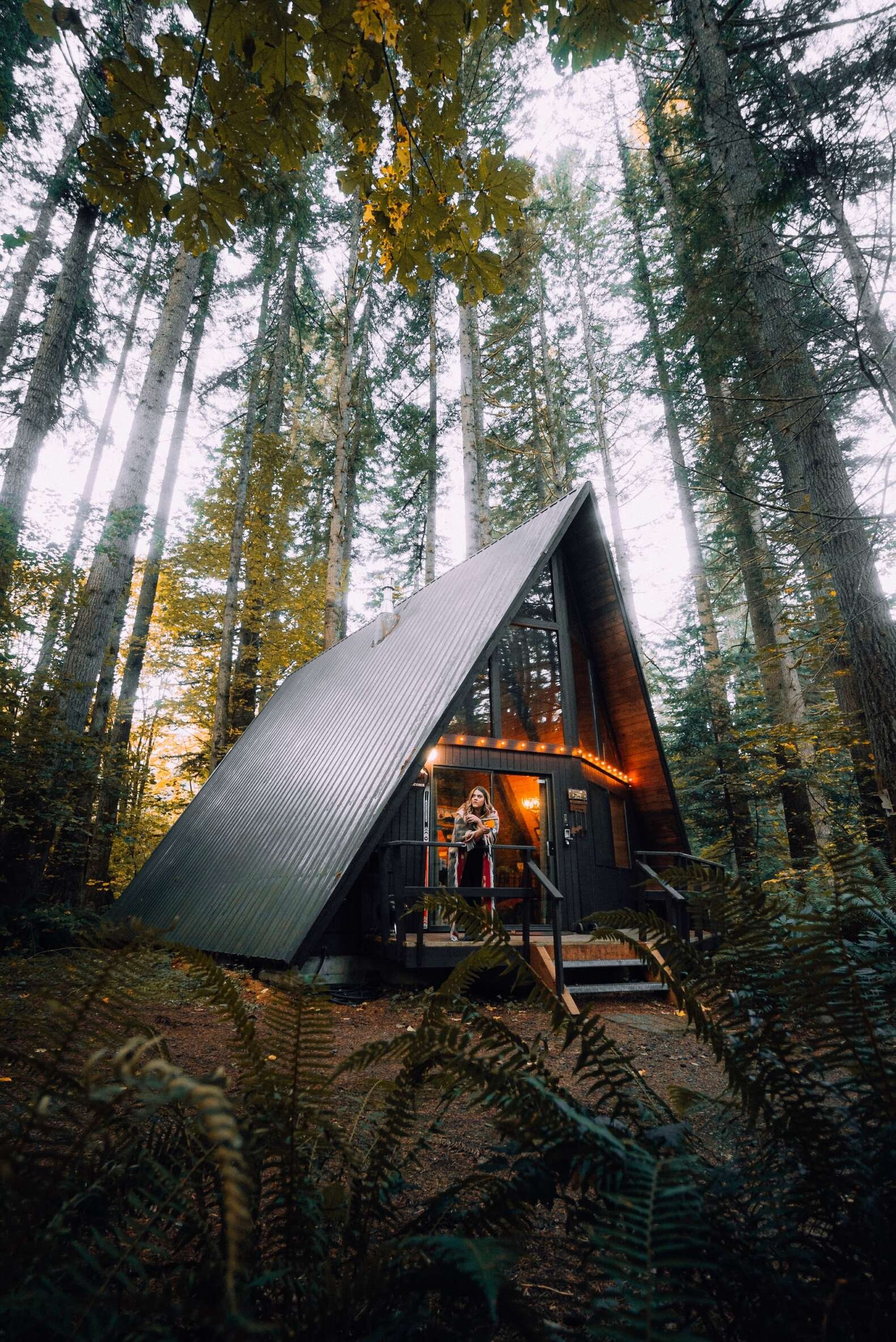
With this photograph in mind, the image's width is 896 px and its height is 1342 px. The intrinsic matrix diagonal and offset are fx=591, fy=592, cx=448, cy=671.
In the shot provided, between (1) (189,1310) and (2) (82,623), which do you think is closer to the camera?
(1) (189,1310)

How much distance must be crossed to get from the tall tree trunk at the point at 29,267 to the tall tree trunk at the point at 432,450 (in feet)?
27.5

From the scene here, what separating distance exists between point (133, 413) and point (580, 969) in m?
9.51

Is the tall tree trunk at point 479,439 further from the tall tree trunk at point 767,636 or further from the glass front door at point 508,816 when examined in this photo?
the glass front door at point 508,816

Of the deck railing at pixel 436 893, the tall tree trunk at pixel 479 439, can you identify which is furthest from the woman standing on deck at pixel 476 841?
the tall tree trunk at pixel 479 439

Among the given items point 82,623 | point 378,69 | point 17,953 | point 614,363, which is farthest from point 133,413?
point 614,363

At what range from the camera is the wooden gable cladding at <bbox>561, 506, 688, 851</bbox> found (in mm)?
9508

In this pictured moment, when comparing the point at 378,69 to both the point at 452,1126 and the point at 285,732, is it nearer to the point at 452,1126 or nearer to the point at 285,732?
the point at 452,1126

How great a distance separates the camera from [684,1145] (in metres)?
1.18

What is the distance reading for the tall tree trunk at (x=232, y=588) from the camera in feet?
40.5

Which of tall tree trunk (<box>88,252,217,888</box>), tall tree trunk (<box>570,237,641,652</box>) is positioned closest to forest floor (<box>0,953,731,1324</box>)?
tall tree trunk (<box>88,252,217,888</box>)

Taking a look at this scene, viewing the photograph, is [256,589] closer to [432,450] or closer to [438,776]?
[432,450]

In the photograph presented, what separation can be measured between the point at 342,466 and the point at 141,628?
6.28 m

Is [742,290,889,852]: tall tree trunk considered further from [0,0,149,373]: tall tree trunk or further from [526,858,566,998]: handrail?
[0,0,149,373]: tall tree trunk

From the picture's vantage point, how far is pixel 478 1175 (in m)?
1.22
